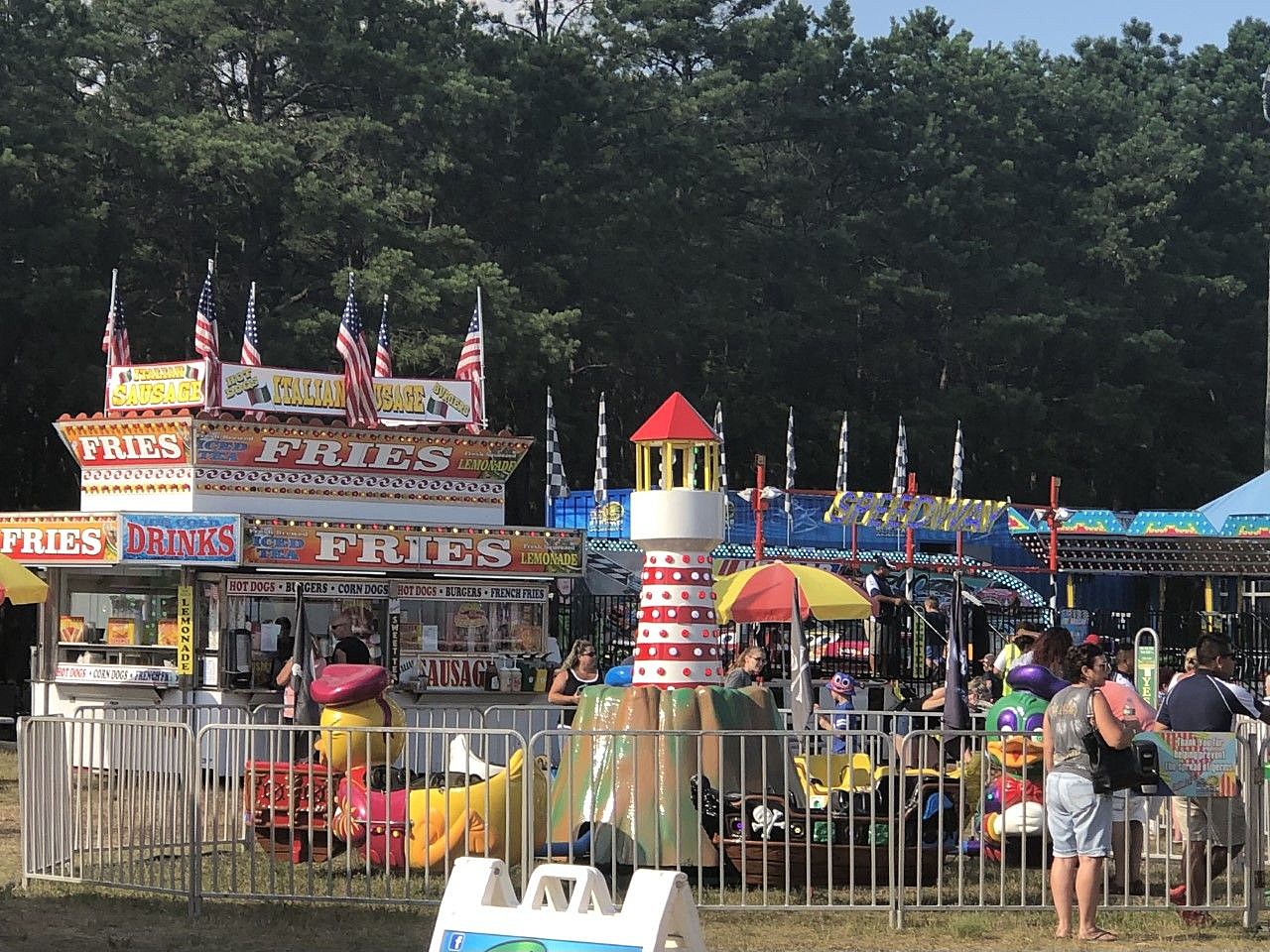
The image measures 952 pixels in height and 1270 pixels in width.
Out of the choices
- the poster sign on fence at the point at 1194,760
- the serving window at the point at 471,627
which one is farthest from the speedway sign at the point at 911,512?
the poster sign on fence at the point at 1194,760

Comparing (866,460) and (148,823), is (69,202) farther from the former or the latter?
(148,823)

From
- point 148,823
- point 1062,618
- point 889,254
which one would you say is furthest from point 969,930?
point 889,254

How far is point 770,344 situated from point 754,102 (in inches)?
316

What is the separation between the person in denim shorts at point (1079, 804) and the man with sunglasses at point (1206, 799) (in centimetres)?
72

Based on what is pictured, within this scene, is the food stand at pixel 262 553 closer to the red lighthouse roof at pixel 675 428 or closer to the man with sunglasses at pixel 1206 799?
the red lighthouse roof at pixel 675 428

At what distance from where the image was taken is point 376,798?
12875mm

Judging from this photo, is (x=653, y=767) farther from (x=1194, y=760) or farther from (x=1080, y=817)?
(x=1194, y=760)

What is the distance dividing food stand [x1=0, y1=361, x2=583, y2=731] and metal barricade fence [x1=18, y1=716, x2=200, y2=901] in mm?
8198

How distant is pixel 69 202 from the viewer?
44.5 metres

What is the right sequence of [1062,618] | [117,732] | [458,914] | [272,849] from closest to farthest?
[458,914] → [272,849] → [117,732] → [1062,618]

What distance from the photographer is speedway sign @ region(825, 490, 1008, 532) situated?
115ft

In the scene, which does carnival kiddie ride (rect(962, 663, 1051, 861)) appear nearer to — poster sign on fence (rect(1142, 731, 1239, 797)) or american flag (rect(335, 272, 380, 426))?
poster sign on fence (rect(1142, 731, 1239, 797))

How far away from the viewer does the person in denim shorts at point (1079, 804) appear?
10469 millimetres

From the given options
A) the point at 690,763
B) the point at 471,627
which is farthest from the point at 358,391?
the point at 690,763
